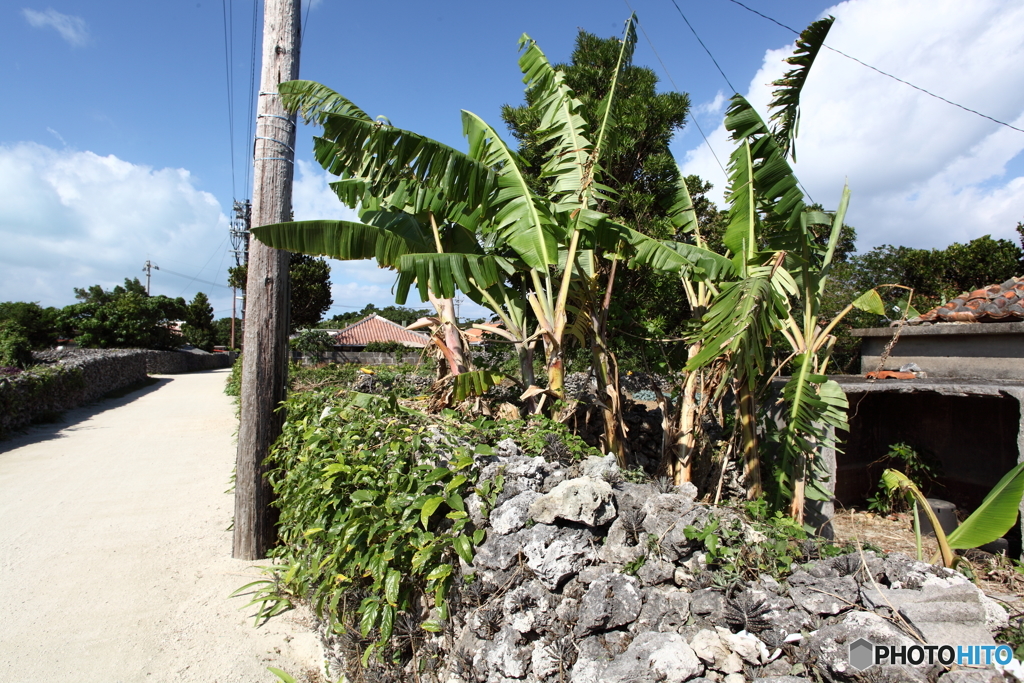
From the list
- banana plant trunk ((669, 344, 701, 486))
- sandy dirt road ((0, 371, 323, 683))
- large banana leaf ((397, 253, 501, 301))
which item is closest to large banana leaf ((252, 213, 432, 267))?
large banana leaf ((397, 253, 501, 301))

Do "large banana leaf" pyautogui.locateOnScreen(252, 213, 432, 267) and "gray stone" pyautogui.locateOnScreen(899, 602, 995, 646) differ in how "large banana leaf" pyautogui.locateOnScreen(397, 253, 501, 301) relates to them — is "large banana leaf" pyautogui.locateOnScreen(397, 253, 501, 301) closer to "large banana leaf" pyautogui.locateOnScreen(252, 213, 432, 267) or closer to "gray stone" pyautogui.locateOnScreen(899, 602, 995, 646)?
"large banana leaf" pyautogui.locateOnScreen(252, 213, 432, 267)

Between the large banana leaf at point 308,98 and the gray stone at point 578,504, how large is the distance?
3555mm

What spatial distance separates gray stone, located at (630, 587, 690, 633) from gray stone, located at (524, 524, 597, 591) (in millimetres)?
317

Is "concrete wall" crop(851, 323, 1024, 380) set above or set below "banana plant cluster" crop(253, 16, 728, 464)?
below

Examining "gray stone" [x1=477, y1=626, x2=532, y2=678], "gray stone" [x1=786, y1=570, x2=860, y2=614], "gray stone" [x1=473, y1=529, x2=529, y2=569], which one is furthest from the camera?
"gray stone" [x1=473, y1=529, x2=529, y2=569]

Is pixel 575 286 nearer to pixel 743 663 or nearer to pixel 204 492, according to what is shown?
pixel 743 663

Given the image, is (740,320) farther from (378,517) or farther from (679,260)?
(378,517)

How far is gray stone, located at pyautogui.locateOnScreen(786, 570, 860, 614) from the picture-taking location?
2.00m

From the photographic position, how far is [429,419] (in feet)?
13.1

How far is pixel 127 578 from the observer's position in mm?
4406

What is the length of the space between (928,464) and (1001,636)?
645cm

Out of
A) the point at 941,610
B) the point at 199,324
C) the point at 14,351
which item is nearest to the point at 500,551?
the point at 941,610

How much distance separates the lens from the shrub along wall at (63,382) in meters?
10.5

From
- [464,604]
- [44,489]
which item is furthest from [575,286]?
[44,489]
